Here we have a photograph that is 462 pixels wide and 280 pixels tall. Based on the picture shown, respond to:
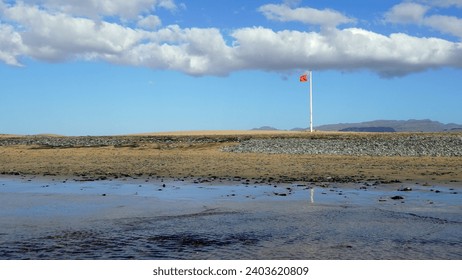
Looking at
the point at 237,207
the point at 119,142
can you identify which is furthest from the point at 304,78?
the point at 237,207

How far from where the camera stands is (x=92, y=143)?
5144 cm

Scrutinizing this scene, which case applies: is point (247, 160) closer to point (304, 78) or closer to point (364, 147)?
point (364, 147)

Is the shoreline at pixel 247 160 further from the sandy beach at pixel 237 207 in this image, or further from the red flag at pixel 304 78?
the red flag at pixel 304 78

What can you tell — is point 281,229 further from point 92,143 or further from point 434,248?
point 92,143

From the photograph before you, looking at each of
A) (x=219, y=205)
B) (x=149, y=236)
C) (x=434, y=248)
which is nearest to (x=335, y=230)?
(x=434, y=248)

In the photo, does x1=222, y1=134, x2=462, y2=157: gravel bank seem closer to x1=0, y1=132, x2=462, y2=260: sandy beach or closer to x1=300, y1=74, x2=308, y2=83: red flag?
x1=0, y1=132, x2=462, y2=260: sandy beach

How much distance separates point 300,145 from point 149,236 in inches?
1255

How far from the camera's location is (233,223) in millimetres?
11742

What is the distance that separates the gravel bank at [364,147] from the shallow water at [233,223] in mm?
16874

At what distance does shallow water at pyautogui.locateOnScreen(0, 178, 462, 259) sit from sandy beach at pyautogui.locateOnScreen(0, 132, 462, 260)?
3cm

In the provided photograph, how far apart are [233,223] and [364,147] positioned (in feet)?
94.3

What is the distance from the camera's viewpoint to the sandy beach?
9164 millimetres

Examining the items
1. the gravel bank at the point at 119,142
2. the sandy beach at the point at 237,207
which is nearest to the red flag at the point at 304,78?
the gravel bank at the point at 119,142
